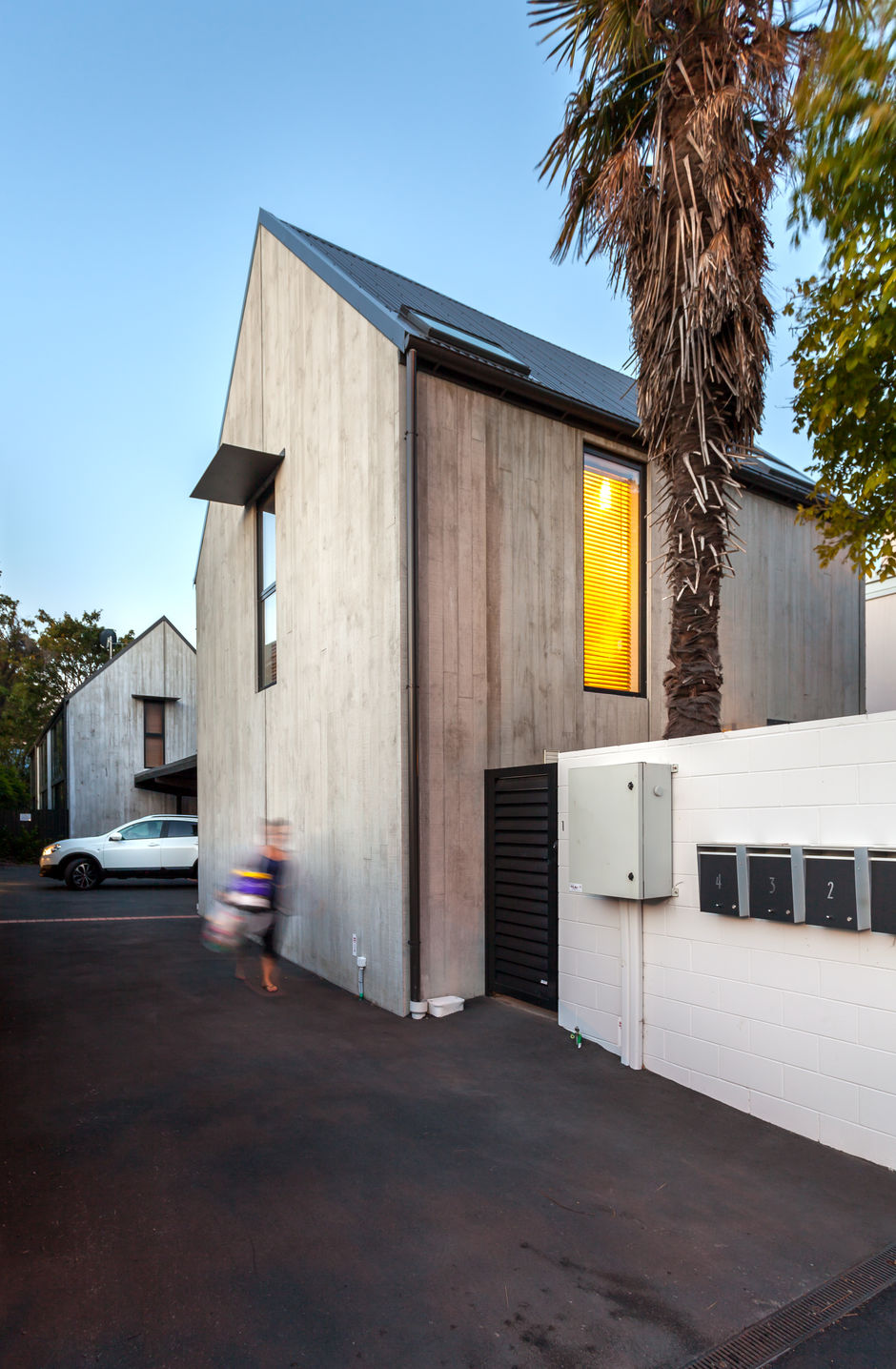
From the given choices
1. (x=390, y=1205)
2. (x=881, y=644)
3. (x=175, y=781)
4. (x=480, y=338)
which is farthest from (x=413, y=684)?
(x=175, y=781)

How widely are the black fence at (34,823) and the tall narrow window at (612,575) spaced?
22465mm

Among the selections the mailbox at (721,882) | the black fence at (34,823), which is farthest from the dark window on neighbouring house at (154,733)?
the mailbox at (721,882)

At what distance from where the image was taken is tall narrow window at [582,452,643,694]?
854 centimetres

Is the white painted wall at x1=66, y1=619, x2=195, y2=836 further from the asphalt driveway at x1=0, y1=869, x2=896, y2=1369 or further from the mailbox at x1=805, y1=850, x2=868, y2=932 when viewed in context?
the mailbox at x1=805, y1=850, x2=868, y2=932

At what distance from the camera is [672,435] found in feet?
19.8

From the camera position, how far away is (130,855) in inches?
692

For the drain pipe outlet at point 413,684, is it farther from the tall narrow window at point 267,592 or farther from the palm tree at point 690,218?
the tall narrow window at point 267,592

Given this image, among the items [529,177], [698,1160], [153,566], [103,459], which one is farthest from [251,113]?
[153,566]

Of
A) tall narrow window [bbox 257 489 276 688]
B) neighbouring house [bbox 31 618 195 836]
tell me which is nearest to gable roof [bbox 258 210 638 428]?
tall narrow window [bbox 257 489 276 688]

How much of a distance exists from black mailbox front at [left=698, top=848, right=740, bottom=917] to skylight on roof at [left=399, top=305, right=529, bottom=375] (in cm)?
548

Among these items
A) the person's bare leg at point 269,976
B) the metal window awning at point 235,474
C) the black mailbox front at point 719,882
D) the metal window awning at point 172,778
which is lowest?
the person's bare leg at point 269,976

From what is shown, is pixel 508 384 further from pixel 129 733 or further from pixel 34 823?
pixel 34 823

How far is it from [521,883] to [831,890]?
10.1ft

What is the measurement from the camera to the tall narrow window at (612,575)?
854cm
